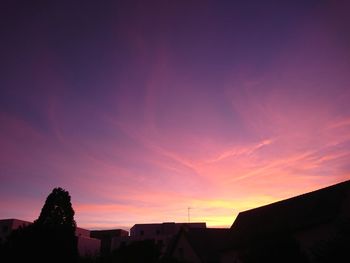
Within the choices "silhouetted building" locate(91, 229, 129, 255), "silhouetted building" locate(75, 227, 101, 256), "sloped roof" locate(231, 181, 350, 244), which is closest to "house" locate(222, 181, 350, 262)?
"sloped roof" locate(231, 181, 350, 244)

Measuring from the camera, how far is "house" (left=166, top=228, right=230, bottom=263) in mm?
44509

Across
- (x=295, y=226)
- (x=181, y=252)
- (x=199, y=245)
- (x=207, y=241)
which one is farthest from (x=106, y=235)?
(x=295, y=226)

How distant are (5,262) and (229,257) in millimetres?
28220

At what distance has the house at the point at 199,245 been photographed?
4451cm

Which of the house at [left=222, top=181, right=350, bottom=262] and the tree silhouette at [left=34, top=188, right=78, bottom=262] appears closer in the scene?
the tree silhouette at [left=34, top=188, right=78, bottom=262]

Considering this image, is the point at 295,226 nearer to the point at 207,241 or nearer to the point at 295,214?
the point at 295,214

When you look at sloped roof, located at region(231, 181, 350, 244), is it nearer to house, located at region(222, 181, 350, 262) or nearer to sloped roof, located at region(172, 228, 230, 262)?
house, located at region(222, 181, 350, 262)

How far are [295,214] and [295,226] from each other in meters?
2.83

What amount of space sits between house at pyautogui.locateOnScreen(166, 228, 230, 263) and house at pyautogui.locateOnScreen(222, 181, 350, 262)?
162 inches

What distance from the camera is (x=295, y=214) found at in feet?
113

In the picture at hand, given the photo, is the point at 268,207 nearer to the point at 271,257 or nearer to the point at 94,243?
the point at 271,257

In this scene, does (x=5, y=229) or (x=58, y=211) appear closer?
(x=58, y=211)

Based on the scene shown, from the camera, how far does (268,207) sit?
4194 centimetres

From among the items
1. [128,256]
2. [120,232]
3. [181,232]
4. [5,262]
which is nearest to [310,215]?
[128,256]
